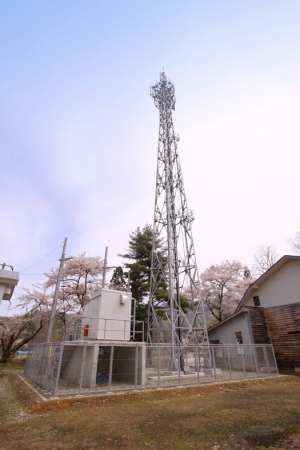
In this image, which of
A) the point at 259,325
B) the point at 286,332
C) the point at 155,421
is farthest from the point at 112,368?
the point at 286,332

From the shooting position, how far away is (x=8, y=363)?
25375 mm

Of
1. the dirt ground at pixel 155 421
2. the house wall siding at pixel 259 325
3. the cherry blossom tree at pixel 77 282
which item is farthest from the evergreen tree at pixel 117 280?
the dirt ground at pixel 155 421

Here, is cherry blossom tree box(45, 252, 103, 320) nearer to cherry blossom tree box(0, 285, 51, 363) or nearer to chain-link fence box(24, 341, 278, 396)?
cherry blossom tree box(0, 285, 51, 363)

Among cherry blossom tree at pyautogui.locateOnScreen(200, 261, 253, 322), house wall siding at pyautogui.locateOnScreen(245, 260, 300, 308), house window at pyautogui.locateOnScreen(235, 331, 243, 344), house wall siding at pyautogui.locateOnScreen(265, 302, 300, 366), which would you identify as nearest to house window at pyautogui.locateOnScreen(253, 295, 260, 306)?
house wall siding at pyautogui.locateOnScreen(245, 260, 300, 308)

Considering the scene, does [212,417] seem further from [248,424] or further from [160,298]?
[160,298]

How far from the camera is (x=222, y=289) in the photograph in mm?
36406

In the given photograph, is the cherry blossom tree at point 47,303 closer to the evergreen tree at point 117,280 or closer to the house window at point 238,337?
the evergreen tree at point 117,280

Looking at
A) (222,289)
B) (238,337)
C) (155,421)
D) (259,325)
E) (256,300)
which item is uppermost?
(222,289)

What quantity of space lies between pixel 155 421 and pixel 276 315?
15.9 m

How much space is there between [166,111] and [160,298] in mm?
19311

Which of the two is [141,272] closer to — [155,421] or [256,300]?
[256,300]

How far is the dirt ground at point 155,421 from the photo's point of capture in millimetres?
5625

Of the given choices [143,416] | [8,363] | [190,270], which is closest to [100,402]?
[143,416]

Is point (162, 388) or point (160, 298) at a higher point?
point (160, 298)
